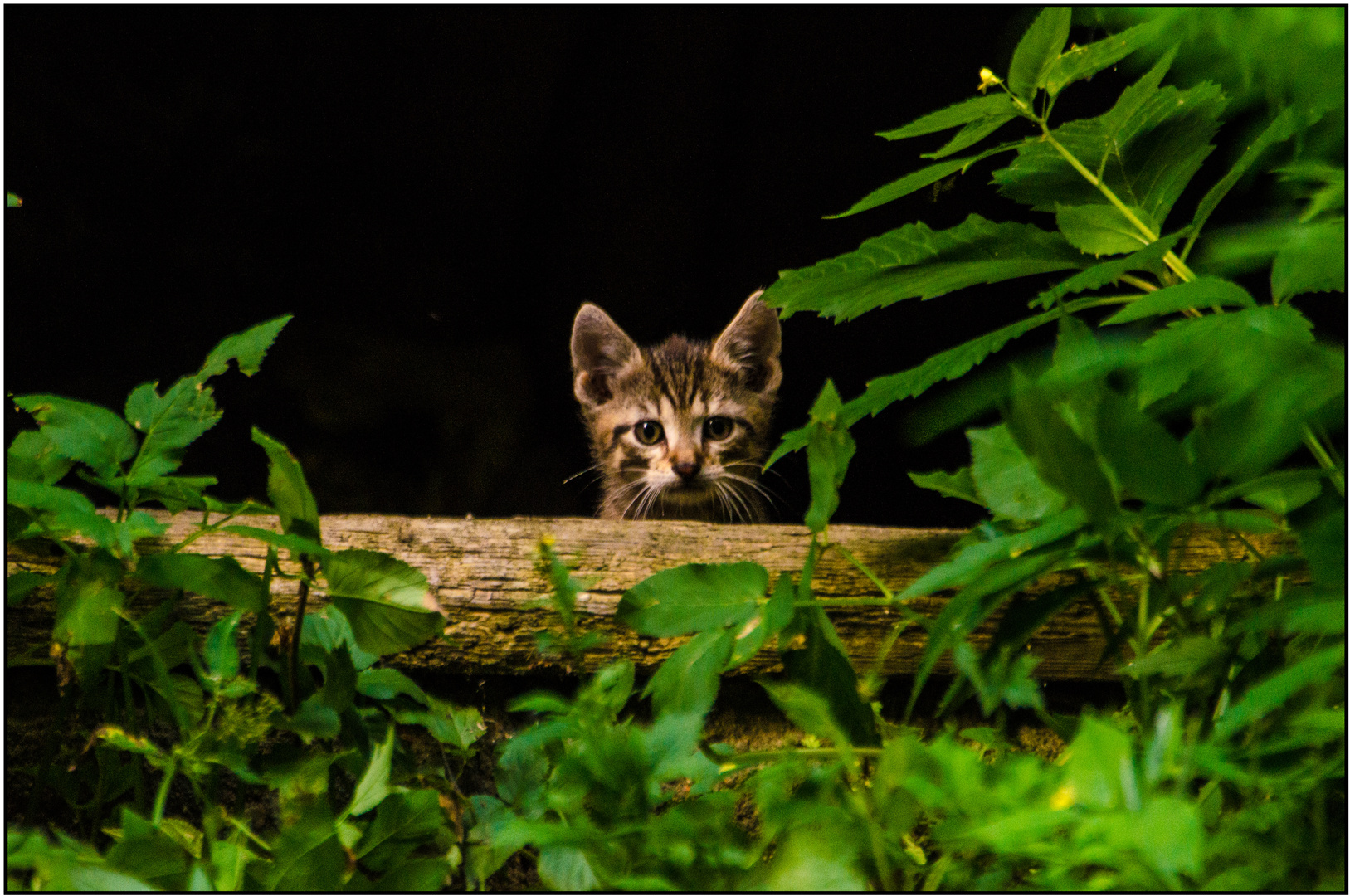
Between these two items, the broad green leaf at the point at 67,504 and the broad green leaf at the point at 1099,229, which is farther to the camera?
the broad green leaf at the point at 1099,229

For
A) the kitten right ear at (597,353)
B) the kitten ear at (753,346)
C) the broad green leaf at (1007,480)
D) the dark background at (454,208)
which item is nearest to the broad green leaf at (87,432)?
the broad green leaf at (1007,480)

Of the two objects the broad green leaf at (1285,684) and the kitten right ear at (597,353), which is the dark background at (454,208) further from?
the broad green leaf at (1285,684)

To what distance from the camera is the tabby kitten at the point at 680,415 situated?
2.76 meters

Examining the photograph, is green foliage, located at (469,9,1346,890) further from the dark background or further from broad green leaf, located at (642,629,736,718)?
the dark background

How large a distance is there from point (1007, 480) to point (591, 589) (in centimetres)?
56

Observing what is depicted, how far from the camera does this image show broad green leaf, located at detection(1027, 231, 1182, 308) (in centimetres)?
64

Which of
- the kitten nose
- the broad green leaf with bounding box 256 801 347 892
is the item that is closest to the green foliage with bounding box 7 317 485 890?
the broad green leaf with bounding box 256 801 347 892

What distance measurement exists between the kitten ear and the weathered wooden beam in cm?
196

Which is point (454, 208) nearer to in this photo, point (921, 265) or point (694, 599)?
point (921, 265)

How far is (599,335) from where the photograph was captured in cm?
302

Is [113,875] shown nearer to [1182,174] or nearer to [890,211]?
[1182,174]

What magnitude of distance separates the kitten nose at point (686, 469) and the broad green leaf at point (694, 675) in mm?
2051

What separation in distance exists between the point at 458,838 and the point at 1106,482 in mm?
566

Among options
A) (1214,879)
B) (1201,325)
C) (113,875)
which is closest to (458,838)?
(113,875)
